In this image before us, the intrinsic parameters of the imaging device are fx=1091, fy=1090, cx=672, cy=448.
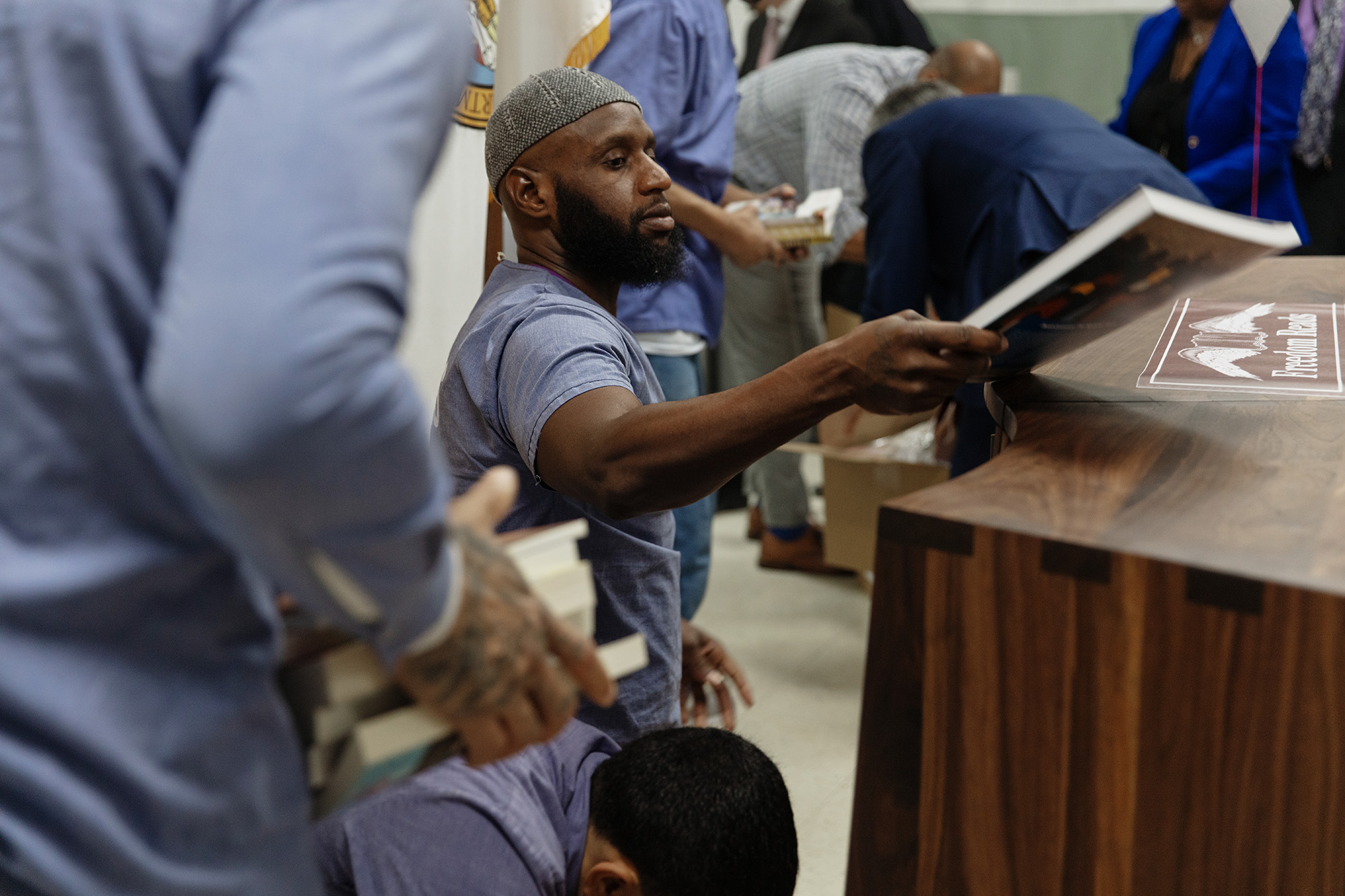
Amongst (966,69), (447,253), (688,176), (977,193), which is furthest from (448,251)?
(966,69)

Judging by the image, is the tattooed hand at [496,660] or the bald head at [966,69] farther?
the bald head at [966,69]

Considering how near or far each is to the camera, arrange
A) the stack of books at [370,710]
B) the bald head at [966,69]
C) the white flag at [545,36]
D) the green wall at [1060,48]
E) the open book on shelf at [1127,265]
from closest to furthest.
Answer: the stack of books at [370,710] < the open book on shelf at [1127,265] < the white flag at [545,36] < the bald head at [966,69] < the green wall at [1060,48]

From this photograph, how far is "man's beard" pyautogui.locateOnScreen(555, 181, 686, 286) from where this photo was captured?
133cm

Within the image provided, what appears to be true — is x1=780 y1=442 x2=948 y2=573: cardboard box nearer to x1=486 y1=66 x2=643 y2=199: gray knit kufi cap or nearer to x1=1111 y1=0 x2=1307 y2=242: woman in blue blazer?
x1=1111 y1=0 x2=1307 y2=242: woman in blue blazer

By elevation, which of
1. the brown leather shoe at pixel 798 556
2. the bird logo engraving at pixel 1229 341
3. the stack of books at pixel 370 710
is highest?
the stack of books at pixel 370 710

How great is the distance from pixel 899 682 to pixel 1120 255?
343mm

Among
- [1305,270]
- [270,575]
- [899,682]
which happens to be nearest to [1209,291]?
[1305,270]

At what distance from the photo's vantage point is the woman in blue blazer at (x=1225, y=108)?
2.68 meters

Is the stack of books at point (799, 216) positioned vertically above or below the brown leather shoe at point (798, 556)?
above

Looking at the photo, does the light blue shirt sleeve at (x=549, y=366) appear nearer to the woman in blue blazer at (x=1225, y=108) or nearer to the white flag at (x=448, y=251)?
the white flag at (x=448, y=251)

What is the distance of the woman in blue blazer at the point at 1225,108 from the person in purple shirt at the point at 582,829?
7.59 ft

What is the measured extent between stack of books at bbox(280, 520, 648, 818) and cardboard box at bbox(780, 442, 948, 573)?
82.9 inches

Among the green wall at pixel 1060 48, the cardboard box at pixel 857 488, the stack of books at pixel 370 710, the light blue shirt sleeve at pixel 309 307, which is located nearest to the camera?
the light blue shirt sleeve at pixel 309 307

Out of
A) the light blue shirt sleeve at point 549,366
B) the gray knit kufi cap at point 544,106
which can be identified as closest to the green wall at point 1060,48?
the gray knit kufi cap at point 544,106
